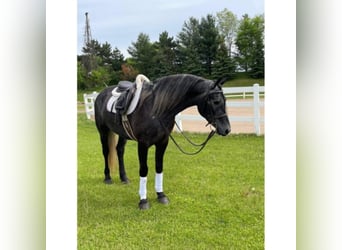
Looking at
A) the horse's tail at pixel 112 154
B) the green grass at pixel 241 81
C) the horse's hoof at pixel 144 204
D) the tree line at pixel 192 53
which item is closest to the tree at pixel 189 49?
the tree line at pixel 192 53

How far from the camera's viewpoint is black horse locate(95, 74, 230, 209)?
1207mm

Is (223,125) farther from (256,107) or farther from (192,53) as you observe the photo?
(192,53)

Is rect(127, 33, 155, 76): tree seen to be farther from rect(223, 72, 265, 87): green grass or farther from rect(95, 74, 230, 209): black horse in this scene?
rect(223, 72, 265, 87): green grass

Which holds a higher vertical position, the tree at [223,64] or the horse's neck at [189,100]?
the tree at [223,64]

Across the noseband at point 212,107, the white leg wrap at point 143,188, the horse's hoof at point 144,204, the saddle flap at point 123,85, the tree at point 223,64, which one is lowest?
the horse's hoof at point 144,204

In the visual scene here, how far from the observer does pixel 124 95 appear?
4.17 ft

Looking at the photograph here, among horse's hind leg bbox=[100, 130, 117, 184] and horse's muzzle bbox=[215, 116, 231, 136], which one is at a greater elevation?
horse's muzzle bbox=[215, 116, 231, 136]

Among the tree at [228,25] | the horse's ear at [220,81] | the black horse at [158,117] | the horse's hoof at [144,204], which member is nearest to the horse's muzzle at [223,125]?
the black horse at [158,117]

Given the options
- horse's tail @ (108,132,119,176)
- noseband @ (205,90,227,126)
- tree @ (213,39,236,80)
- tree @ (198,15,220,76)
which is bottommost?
horse's tail @ (108,132,119,176)

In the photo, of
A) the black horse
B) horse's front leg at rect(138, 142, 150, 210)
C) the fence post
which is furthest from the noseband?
horse's front leg at rect(138, 142, 150, 210)

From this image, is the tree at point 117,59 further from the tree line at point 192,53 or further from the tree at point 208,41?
the tree at point 208,41

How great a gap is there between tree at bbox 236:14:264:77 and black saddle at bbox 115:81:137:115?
1.20ft

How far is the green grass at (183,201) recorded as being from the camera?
1.21 meters
